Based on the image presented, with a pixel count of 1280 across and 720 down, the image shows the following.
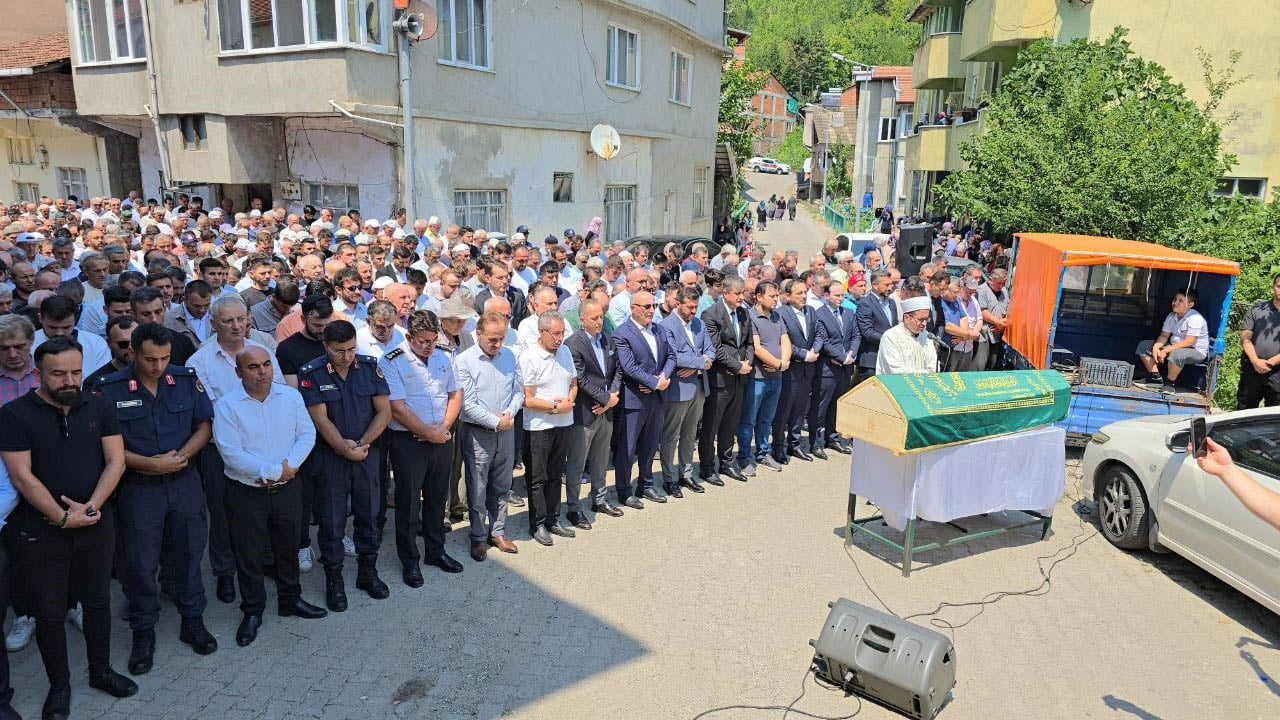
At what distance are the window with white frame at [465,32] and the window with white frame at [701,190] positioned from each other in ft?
40.4

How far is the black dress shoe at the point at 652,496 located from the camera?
310 inches

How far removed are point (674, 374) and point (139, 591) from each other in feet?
14.3

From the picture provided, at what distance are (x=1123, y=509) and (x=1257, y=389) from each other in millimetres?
3495

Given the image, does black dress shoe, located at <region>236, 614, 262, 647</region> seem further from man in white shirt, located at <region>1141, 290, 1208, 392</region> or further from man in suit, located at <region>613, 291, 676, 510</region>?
man in white shirt, located at <region>1141, 290, 1208, 392</region>

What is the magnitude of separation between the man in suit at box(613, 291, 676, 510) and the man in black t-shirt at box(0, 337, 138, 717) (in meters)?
3.85

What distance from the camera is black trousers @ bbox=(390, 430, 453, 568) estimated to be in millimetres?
5922

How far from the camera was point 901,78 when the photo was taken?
47.4 m

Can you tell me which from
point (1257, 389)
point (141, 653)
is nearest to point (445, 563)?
point (141, 653)

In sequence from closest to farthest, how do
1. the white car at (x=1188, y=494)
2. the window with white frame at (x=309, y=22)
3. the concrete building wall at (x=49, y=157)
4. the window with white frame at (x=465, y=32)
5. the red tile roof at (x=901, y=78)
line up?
the white car at (x=1188, y=494), the window with white frame at (x=309, y=22), the window with white frame at (x=465, y=32), the concrete building wall at (x=49, y=157), the red tile roof at (x=901, y=78)

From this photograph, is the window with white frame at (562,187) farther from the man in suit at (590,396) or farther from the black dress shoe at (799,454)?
the man in suit at (590,396)

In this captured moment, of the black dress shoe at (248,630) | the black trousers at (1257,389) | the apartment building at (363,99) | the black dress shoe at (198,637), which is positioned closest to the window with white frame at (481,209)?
the apartment building at (363,99)

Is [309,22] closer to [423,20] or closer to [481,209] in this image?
[423,20]

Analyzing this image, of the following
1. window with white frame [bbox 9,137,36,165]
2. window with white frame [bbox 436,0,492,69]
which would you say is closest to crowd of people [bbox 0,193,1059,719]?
window with white frame [bbox 436,0,492,69]

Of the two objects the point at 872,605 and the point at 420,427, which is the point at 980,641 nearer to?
the point at 872,605
